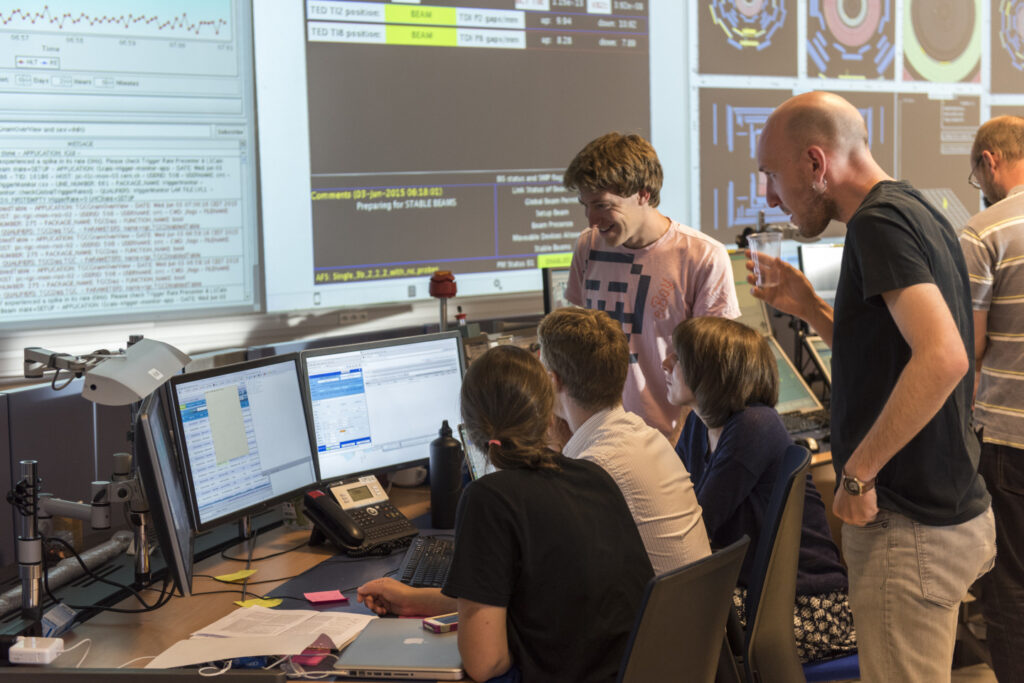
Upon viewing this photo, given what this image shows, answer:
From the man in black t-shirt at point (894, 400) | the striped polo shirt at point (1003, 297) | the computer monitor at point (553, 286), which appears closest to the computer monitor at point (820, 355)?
the computer monitor at point (553, 286)

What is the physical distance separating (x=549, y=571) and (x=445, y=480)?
0.94 meters

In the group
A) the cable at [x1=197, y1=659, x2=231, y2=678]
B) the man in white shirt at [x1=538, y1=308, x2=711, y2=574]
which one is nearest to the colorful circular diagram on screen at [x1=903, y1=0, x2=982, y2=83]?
the man in white shirt at [x1=538, y1=308, x2=711, y2=574]

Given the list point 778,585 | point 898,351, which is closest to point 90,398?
point 778,585

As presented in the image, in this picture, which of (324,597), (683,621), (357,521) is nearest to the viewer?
(683,621)

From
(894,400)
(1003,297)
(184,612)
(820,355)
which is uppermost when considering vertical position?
(1003,297)

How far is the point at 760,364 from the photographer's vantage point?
2191 mm

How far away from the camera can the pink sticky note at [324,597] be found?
187 centimetres

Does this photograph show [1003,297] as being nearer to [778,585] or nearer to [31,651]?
[778,585]

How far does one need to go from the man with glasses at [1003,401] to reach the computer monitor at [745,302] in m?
1.17

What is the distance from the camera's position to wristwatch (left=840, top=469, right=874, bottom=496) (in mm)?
1653

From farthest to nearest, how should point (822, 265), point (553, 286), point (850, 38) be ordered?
1. point (850, 38)
2. point (822, 265)
3. point (553, 286)

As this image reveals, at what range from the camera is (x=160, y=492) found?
177cm

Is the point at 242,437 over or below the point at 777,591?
over

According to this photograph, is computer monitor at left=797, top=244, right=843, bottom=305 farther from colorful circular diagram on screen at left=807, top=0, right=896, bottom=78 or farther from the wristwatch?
the wristwatch
